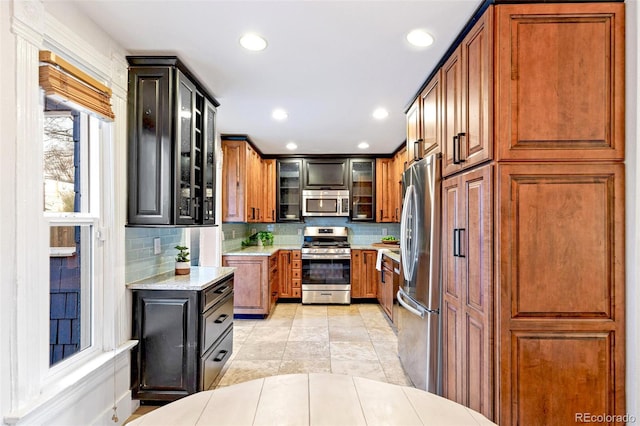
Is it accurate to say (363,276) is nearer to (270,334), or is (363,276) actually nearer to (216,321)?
(270,334)

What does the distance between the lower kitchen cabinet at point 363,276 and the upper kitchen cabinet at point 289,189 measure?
1216 mm

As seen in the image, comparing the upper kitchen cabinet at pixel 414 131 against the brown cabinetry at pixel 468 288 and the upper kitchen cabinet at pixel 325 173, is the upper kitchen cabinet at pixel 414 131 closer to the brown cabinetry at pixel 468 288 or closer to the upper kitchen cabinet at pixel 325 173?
the brown cabinetry at pixel 468 288

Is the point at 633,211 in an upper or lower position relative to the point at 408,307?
upper

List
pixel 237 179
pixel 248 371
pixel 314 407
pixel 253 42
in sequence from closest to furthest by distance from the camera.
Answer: pixel 314 407
pixel 253 42
pixel 248 371
pixel 237 179

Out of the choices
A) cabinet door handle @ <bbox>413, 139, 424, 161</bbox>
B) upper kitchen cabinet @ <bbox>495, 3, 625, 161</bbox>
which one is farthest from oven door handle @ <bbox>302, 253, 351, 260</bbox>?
upper kitchen cabinet @ <bbox>495, 3, 625, 161</bbox>

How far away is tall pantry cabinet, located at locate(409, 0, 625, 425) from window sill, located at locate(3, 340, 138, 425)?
6.76ft

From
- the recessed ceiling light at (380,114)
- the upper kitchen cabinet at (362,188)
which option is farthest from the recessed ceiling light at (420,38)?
the upper kitchen cabinet at (362,188)

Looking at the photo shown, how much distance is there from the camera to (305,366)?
3104 mm

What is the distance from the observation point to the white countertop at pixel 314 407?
3.29 ft

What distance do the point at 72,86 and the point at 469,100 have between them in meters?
2.05

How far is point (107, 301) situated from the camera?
2.12 m

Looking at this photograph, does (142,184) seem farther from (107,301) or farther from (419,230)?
(419,230)

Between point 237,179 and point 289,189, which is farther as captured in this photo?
point 289,189

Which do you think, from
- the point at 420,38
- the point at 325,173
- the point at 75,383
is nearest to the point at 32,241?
the point at 75,383
